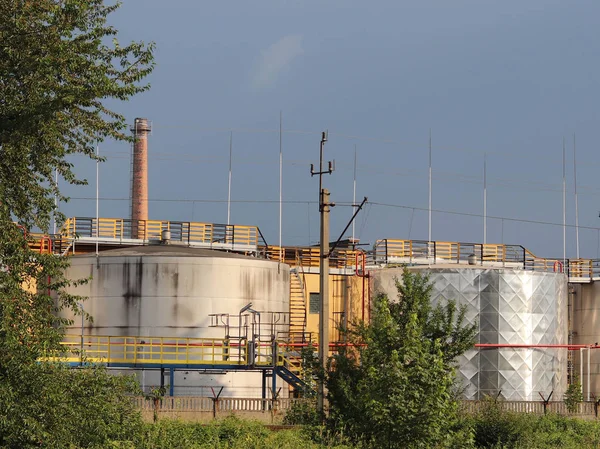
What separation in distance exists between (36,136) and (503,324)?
31106 millimetres

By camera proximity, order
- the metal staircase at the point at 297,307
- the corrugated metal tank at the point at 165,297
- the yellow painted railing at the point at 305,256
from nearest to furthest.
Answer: the corrugated metal tank at the point at 165,297 < the metal staircase at the point at 297,307 < the yellow painted railing at the point at 305,256

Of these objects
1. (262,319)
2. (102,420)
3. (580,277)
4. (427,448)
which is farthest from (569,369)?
(102,420)

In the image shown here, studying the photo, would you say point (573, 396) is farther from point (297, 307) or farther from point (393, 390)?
point (393, 390)

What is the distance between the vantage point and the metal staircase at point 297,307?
176 ft

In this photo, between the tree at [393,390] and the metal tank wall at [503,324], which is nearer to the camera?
the tree at [393,390]

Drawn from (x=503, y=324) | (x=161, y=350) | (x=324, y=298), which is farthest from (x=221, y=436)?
(x=503, y=324)

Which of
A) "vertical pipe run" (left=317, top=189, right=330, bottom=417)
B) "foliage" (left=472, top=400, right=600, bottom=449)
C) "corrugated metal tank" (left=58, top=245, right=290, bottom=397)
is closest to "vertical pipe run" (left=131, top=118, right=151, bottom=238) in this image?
"corrugated metal tank" (left=58, top=245, right=290, bottom=397)

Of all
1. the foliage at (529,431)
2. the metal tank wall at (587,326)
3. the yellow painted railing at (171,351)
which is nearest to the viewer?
the foliage at (529,431)

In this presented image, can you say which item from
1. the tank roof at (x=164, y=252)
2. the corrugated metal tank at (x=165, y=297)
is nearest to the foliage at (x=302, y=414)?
the corrugated metal tank at (x=165, y=297)

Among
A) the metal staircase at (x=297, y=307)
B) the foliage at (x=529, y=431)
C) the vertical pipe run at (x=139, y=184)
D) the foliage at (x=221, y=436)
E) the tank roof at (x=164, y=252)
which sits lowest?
the foliage at (x=529, y=431)

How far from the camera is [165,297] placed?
48469 mm

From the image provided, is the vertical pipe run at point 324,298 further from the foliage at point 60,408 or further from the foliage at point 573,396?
the foliage at point 573,396

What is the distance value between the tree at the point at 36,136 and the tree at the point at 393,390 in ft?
24.8

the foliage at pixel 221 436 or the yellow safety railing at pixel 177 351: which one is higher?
the yellow safety railing at pixel 177 351
